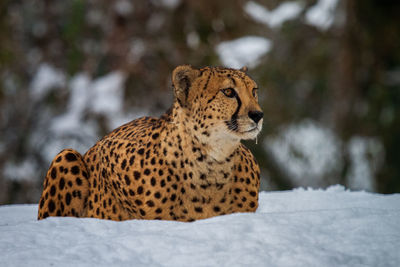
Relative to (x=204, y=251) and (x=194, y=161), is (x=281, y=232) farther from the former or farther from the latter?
(x=194, y=161)

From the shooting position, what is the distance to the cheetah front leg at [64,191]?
115 inches

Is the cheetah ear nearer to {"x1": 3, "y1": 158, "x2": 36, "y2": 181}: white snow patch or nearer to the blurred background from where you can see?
the blurred background

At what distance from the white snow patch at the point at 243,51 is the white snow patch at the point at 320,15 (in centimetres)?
87

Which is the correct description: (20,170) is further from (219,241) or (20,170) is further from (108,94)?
(219,241)

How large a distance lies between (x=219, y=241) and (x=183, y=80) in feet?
3.08

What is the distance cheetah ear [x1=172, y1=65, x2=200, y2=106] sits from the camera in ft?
8.91

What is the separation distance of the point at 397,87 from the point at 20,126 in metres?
6.11

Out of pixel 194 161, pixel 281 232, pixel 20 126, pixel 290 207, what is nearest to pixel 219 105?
pixel 194 161

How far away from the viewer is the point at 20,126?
8.55 m

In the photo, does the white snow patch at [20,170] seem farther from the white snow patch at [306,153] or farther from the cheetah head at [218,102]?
the cheetah head at [218,102]

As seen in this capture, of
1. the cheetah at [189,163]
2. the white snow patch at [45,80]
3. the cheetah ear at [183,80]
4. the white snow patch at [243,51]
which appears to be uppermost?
the white snow patch at [243,51]

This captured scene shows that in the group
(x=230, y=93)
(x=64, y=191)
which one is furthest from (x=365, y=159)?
(x=64, y=191)

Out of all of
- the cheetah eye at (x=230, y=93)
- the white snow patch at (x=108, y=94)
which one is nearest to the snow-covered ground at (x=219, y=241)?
the cheetah eye at (x=230, y=93)

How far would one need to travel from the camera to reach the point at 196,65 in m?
8.80
